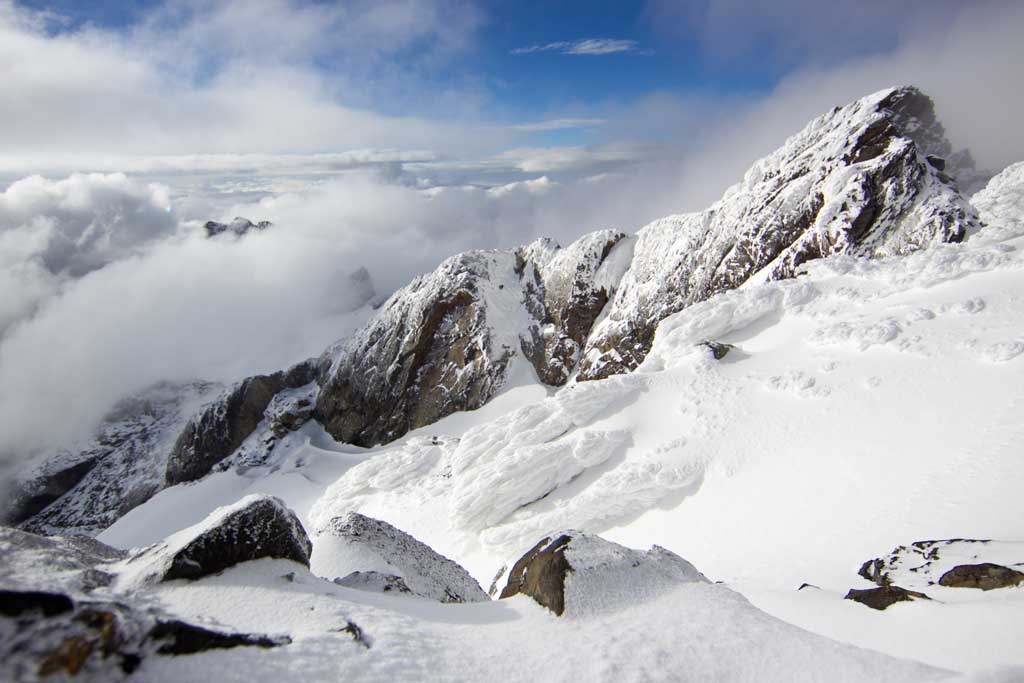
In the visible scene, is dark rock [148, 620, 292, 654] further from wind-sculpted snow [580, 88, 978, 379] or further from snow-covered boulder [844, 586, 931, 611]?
wind-sculpted snow [580, 88, 978, 379]

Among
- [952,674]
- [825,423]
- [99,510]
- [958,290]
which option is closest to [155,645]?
[952,674]

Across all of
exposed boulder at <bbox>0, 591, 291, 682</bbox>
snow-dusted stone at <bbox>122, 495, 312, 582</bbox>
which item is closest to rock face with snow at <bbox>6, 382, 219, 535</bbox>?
snow-dusted stone at <bbox>122, 495, 312, 582</bbox>

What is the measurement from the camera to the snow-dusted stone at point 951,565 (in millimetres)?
9375

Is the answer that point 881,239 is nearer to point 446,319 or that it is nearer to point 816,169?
point 816,169

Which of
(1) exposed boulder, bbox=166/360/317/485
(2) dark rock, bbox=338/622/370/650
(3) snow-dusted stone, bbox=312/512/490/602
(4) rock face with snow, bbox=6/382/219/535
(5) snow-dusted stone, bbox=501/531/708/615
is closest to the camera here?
(2) dark rock, bbox=338/622/370/650

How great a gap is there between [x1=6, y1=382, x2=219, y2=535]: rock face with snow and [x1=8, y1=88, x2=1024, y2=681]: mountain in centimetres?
4325

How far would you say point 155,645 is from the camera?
5.54 metres

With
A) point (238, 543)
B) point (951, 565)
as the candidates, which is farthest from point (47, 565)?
point (951, 565)

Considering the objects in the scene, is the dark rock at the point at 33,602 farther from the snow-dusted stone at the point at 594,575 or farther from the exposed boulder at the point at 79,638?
the snow-dusted stone at the point at 594,575

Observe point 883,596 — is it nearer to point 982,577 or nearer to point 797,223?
point 982,577

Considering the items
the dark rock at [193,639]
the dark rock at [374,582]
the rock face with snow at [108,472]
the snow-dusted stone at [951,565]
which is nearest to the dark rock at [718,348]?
the snow-dusted stone at [951,565]

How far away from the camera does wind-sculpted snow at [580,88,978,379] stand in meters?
33.9

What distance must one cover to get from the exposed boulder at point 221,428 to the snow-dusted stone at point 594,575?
66788 mm

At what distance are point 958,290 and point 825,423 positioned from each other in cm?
958
